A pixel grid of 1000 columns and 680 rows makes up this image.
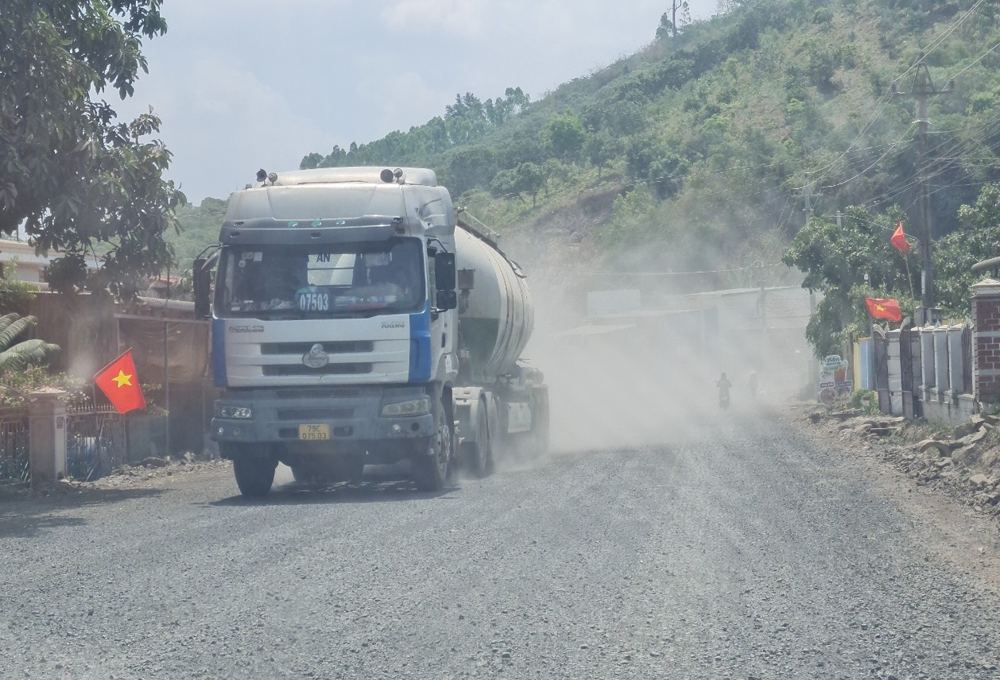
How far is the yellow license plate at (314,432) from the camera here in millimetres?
13484

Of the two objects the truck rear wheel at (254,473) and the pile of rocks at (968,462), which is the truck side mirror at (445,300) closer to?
the truck rear wheel at (254,473)

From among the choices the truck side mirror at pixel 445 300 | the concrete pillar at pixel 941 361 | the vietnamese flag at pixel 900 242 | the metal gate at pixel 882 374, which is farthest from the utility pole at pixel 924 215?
the truck side mirror at pixel 445 300

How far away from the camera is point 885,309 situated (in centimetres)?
3300

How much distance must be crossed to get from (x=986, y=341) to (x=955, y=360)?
210 cm

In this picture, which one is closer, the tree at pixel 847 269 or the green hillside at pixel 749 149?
the tree at pixel 847 269

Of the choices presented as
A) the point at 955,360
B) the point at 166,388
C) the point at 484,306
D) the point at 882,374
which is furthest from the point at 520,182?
the point at 484,306

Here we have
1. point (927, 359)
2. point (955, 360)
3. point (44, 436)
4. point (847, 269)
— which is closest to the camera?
point (44, 436)

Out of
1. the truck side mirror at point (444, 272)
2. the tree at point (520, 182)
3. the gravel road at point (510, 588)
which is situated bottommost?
the gravel road at point (510, 588)

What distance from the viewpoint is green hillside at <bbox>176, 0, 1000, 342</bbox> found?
65.4 metres

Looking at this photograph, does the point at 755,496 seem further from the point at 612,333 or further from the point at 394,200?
the point at 612,333

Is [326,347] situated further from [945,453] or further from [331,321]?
[945,453]

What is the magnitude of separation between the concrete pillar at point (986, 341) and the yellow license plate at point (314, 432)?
34.7 ft

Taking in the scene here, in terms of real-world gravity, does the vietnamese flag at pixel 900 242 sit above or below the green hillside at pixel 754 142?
below

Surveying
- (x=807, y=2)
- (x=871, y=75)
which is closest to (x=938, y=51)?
(x=871, y=75)
